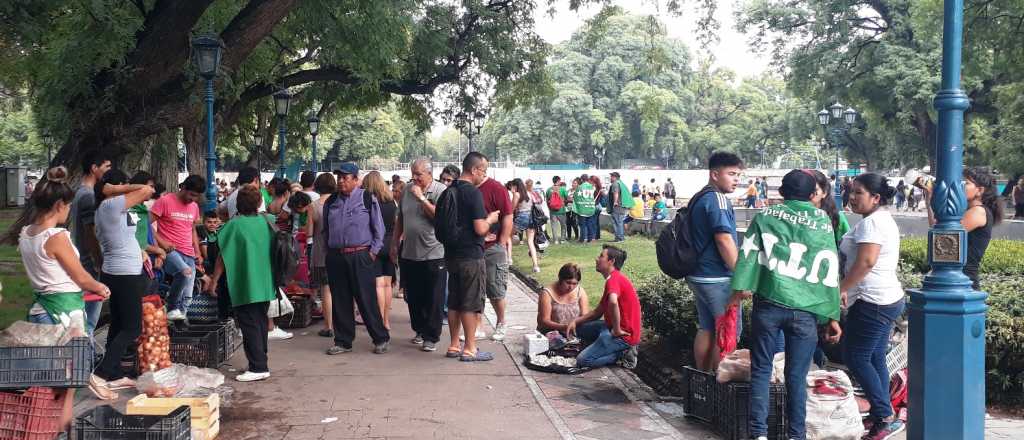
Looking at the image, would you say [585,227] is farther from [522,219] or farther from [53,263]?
[53,263]

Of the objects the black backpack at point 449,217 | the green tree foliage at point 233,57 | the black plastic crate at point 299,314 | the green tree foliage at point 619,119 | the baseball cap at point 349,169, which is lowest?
the black plastic crate at point 299,314

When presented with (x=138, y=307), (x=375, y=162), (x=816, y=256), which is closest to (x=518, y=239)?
(x=138, y=307)

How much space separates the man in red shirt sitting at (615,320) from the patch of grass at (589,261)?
3.53 m

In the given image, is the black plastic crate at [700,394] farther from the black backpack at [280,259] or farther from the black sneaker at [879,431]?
the black backpack at [280,259]

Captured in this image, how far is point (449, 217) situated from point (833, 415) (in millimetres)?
3788

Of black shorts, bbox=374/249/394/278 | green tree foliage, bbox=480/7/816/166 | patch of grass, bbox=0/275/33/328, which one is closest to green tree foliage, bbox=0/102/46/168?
green tree foliage, bbox=480/7/816/166

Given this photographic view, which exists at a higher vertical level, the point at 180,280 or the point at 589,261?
the point at 180,280

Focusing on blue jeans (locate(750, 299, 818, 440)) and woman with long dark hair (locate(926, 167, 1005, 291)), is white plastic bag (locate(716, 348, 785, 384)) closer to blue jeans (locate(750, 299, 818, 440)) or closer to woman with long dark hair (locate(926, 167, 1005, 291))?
blue jeans (locate(750, 299, 818, 440))

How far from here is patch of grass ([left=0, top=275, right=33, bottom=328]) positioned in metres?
11.4

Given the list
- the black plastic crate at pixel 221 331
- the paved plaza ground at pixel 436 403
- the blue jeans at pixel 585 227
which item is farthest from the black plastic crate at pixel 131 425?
the blue jeans at pixel 585 227

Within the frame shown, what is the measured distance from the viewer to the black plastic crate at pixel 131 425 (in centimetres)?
507

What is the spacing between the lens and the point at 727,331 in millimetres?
6191

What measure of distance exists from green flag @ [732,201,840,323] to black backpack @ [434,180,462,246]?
3328mm

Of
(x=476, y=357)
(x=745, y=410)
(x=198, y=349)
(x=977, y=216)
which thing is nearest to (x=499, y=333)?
(x=476, y=357)
